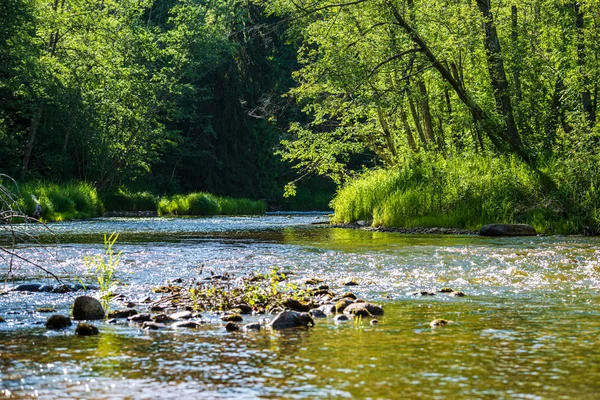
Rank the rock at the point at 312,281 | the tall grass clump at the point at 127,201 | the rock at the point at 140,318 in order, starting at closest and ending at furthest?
the rock at the point at 140,318, the rock at the point at 312,281, the tall grass clump at the point at 127,201

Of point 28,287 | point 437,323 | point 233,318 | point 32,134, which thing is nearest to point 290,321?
point 233,318

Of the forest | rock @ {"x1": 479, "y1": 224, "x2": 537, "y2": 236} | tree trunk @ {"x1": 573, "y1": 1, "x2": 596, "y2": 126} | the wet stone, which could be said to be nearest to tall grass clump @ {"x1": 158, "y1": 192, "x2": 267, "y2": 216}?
the forest

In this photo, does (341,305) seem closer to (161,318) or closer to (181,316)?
(181,316)

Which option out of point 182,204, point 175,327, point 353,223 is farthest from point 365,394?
point 182,204

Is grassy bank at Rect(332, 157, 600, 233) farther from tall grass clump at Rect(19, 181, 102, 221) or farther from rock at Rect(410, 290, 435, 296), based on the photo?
tall grass clump at Rect(19, 181, 102, 221)

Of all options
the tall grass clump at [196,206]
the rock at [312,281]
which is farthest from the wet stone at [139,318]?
the tall grass clump at [196,206]

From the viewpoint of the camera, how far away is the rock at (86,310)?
8281 millimetres

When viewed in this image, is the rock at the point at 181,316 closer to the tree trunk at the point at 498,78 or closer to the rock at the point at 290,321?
the rock at the point at 290,321

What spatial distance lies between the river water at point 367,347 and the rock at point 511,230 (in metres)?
6.86

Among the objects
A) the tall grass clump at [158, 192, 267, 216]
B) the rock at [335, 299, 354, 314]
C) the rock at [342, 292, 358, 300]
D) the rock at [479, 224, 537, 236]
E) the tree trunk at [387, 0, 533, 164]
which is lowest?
the rock at [335, 299, 354, 314]

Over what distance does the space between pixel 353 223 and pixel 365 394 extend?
22863mm

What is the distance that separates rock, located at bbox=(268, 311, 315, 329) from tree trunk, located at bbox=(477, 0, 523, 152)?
16.7 metres

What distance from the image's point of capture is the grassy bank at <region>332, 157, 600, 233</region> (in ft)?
67.3

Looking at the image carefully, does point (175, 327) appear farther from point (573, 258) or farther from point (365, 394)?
point (573, 258)
